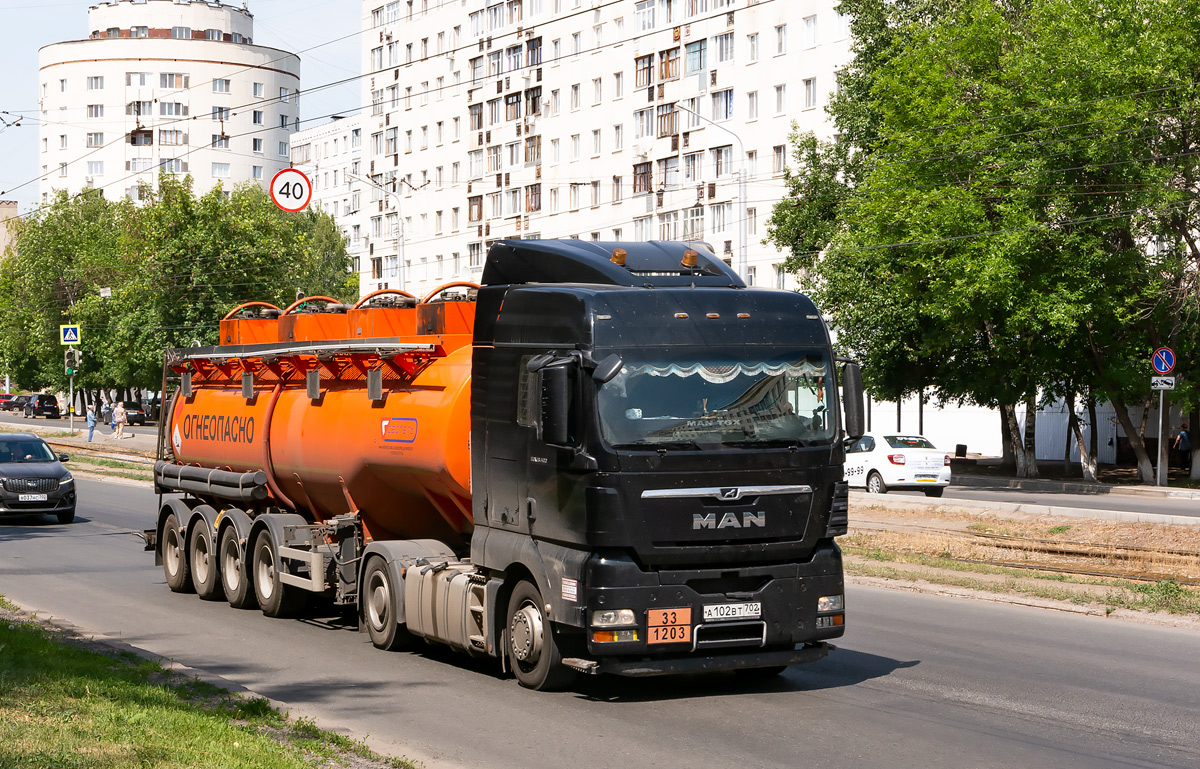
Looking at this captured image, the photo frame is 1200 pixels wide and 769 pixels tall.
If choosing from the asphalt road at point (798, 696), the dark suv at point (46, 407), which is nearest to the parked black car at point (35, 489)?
the asphalt road at point (798, 696)

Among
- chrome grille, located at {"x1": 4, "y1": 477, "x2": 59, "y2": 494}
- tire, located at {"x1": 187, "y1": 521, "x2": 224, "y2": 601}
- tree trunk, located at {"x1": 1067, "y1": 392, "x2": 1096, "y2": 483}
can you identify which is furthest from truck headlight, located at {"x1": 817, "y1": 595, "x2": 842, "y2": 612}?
tree trunk, located at {"x1": 1067, "y1": 392, "x2": 1096, "y2": 483}

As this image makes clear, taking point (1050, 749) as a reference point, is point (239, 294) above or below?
above

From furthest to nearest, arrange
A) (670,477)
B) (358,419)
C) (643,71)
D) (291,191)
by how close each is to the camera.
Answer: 1. (643,71)
2. (291,191)
3. (358,419)
4. (670,477)

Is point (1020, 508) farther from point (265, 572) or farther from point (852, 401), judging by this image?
point (852, 401)

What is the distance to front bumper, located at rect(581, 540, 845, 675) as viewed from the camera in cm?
925

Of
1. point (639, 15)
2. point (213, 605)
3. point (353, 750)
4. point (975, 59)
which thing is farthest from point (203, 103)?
point (353, 750)

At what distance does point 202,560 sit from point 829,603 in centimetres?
893

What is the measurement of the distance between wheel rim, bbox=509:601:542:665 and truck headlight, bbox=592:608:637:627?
0.78m

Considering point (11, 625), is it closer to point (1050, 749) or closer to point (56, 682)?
point (56, 682)

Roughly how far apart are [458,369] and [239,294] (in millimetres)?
62209

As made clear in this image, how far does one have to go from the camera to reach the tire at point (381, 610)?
1187 cm

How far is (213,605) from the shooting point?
15.4 m

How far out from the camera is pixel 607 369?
9.29 meters

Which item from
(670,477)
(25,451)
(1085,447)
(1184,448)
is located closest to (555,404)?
(670,477)
